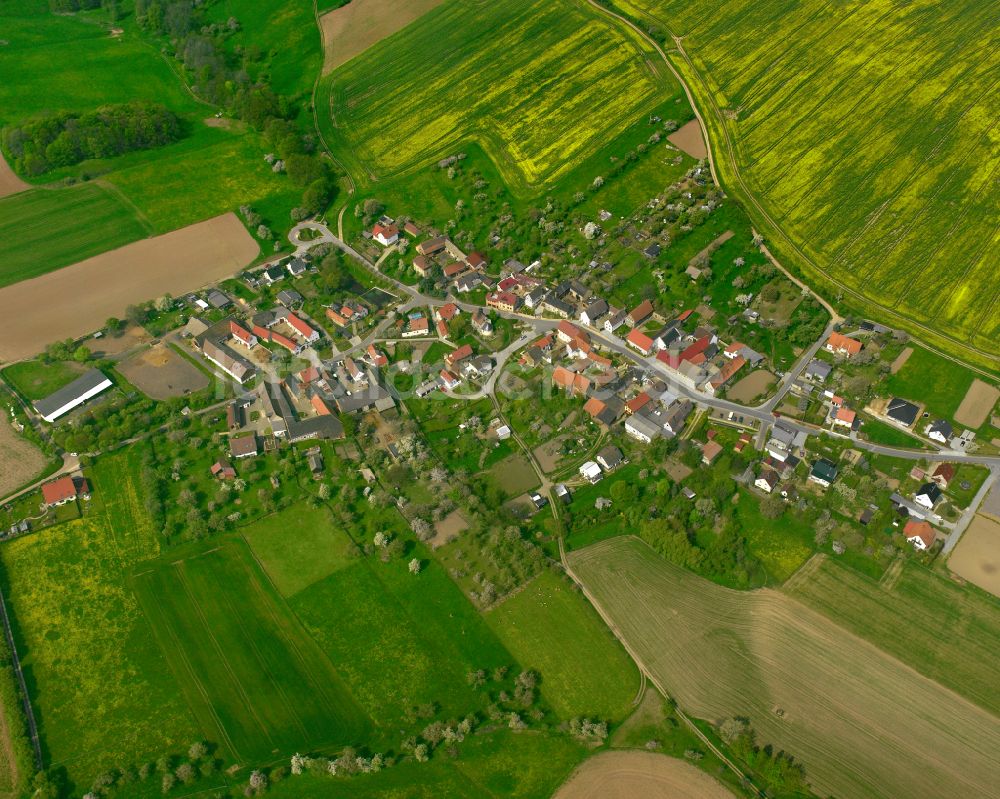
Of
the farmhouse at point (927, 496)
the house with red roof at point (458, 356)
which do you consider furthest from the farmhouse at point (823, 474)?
the house with red roof at point (458, 356)

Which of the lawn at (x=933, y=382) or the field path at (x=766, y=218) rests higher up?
the field path at (x=766, y=218)

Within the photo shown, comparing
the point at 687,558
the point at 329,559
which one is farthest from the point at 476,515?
the point at 687,558

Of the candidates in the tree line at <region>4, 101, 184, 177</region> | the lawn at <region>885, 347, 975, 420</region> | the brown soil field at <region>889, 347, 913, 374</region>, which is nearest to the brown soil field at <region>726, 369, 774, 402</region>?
the lawn at <region>885, 347, 975, 420</region>

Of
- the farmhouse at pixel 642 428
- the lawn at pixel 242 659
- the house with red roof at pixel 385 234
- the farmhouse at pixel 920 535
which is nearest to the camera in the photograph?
the lawn at pixel 242 659

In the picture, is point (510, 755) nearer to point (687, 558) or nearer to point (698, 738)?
point (698, 738)

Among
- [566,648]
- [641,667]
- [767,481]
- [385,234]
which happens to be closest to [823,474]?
[767,481]

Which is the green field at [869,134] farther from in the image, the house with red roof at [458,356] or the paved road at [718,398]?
the house with red roof at [458,356]
